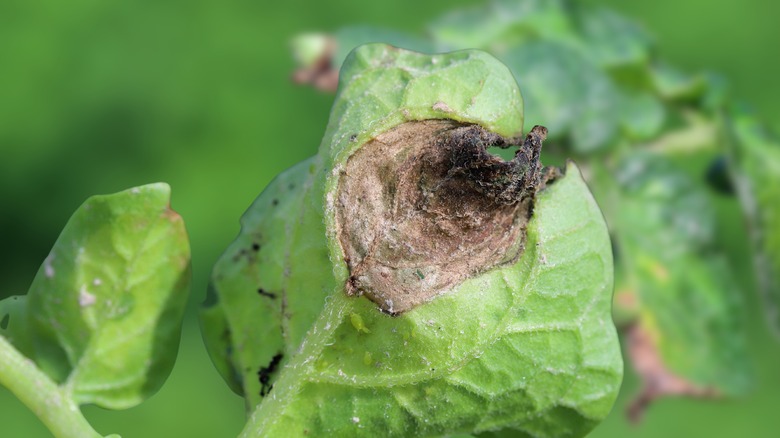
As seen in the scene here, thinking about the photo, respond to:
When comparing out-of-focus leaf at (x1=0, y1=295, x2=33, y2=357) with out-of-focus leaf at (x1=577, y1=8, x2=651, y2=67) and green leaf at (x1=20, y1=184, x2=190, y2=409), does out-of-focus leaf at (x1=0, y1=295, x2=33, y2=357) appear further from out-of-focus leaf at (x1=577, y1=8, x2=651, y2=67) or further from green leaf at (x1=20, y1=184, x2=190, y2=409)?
out-of-focus leaf at (x1=577, y1=8, x2=651, y2=67)

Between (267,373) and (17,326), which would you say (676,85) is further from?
(17,326)

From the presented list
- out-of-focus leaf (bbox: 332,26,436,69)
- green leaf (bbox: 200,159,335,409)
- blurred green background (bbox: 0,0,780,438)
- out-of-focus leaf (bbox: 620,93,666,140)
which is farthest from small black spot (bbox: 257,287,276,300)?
blurred green background (bbox: 0,0,780,438)

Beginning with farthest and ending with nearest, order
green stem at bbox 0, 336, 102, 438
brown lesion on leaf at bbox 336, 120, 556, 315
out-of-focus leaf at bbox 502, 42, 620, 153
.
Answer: out-of-focus leaf at bbox 502, 42, 620, 153 → green stem at bbox 0, 336, 102, 438 → brown lesion on leaf at bbox 336, 120, 556, 315

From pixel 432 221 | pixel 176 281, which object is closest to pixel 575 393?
pixel 432 221

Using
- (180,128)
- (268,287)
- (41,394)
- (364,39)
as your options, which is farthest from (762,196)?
(180,128)

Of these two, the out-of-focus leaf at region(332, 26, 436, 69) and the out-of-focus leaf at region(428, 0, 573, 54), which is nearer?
the out-of-focus leaf at region(332, 26, 436, 69)

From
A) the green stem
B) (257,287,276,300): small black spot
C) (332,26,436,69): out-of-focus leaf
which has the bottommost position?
the green stem

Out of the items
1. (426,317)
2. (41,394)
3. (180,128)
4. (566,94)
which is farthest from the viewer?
(180,128)

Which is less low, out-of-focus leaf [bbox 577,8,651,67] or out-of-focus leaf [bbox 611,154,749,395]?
out-of-focus leaf [bbox 577,8,651,67]
